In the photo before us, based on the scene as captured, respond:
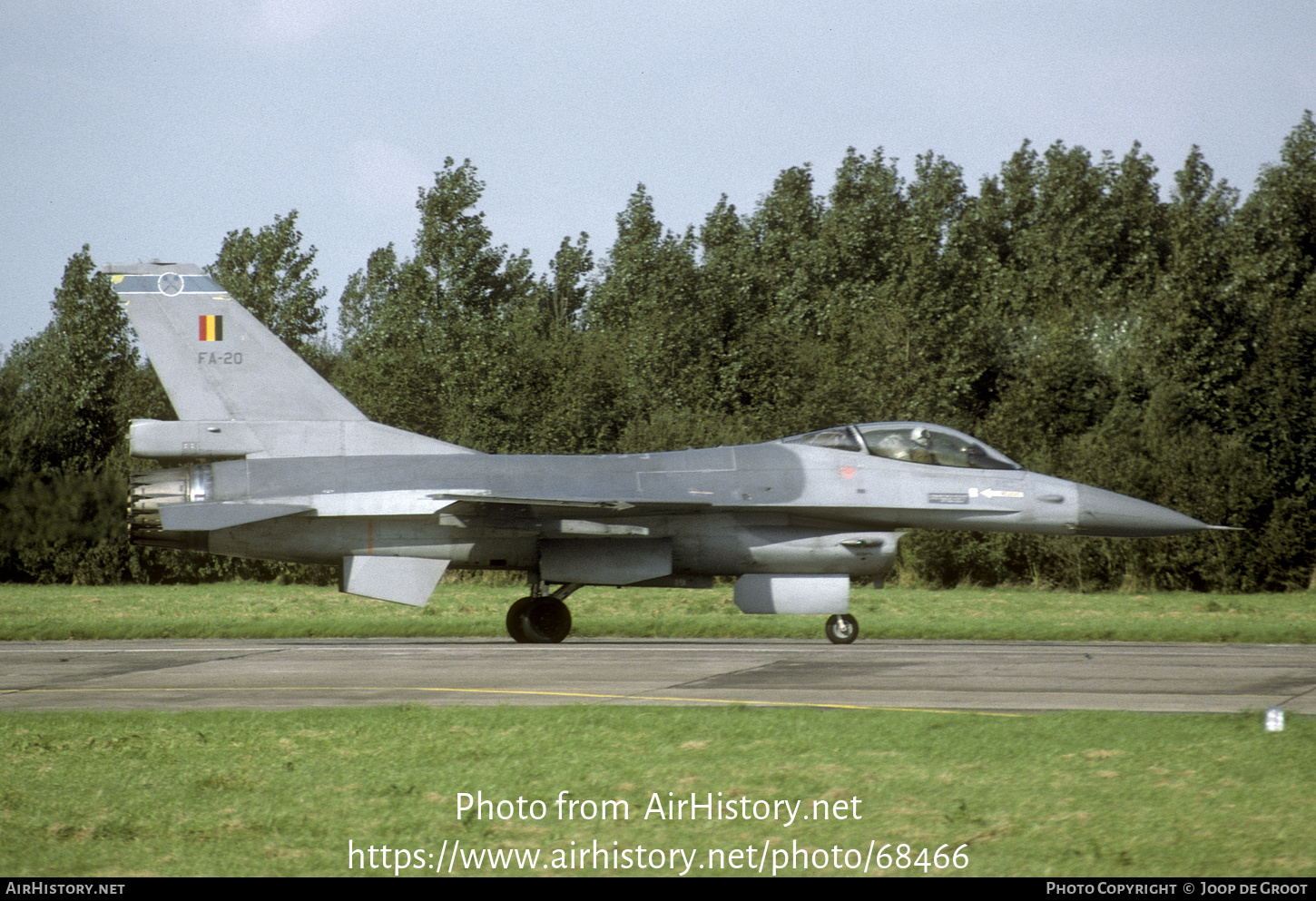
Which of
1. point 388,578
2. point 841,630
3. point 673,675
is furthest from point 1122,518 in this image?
point 388,578

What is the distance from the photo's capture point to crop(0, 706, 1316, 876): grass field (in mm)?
6000

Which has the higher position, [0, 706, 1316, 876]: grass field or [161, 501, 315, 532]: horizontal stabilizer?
[161, 501, 315, 532]: horizontal stabilizer

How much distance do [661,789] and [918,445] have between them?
11114 mm

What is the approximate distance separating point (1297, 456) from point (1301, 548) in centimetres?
359

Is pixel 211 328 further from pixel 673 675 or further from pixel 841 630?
pixel 841 630

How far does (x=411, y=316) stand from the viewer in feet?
141

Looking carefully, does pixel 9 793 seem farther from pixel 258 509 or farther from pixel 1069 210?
pixel 1069 210

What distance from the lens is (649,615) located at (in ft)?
75.6

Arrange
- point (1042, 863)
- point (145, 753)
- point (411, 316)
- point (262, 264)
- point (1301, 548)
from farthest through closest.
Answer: point (262, 264) < point (411, 316) < point (1301, 548) < point (145, 753) < point (1042, 863)

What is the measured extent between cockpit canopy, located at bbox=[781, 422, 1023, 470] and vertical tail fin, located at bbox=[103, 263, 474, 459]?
5.50 metres

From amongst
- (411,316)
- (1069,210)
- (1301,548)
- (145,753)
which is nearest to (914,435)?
(145,753)

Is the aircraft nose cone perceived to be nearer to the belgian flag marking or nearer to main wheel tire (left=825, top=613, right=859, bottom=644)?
main wheel tire (left=825, top=613, right=859, bottom=644)

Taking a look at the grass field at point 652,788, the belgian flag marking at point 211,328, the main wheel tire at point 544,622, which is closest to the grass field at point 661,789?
the grass field at point 652,788

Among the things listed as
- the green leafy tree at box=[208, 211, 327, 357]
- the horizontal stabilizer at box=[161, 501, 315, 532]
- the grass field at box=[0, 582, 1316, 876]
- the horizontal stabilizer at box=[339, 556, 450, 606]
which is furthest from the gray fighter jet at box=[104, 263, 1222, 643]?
the green leafy tree at box=[208, 211, 327, 357]
